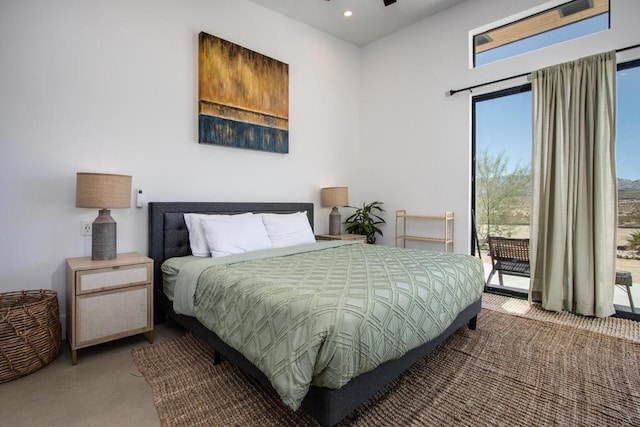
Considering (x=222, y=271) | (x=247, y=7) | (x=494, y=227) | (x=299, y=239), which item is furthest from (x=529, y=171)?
(x=247, y=7)

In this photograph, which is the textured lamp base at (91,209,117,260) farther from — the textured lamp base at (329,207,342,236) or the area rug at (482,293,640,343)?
the area rug at (482,293,640,343)

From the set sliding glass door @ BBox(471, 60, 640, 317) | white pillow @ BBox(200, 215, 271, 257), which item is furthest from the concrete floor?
sliding glass door @ BBox(471, 60, 640, 317)

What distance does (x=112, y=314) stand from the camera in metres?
2.22

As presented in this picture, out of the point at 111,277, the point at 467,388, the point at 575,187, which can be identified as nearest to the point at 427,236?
the point at 575,187

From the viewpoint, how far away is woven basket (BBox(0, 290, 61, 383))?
1862mm

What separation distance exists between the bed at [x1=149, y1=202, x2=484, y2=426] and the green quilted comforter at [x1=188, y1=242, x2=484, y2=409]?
0.09 m

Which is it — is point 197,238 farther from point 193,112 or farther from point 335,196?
point 335,196

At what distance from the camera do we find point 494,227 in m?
3.74

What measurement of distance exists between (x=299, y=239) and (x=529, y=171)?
262cm

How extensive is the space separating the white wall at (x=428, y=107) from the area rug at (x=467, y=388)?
172 centimetres

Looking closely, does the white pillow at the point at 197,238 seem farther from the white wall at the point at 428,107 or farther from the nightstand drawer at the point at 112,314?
the white wall at the point at 428,107

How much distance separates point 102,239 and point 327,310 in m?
1.98

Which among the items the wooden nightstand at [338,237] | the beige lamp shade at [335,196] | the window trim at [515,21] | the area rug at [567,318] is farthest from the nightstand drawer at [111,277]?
the window trim at [515,21]

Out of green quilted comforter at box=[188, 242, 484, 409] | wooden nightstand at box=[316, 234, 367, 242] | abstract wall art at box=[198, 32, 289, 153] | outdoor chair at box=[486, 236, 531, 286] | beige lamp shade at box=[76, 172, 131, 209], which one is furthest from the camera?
wooden nightstand at box=[316, 234, 367, 242]
